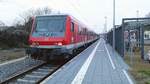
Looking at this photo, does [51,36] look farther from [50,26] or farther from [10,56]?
[10,56]

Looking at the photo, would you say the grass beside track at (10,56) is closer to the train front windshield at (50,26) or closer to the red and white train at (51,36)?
the red and white train at (51,36)

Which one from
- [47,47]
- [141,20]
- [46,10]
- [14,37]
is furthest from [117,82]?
[46,10]

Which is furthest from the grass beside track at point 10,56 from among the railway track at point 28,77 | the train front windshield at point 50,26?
the railway track at point 28,77

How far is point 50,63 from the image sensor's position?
64.9 feet

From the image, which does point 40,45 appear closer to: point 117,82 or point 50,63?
point 50,63

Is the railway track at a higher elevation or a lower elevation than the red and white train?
lower

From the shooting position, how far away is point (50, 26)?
18.7 m

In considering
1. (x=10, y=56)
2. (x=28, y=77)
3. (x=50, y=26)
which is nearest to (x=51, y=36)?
(x=50, y=26)

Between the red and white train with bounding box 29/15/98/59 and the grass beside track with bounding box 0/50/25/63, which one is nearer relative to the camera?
the red and white train with bounding box 29/15/98/59

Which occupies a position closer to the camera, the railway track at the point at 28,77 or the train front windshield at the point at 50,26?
the railway track at the point at 28,77

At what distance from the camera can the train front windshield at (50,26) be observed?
18.4 metres

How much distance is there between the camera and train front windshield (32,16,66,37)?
1836cm

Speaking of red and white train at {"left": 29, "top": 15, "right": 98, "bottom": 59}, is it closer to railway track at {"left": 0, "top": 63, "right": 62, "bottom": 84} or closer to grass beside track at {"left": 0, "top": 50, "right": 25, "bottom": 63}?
railway track at {"left": 0, "top": 63, "right": 62, "bottom": 84}

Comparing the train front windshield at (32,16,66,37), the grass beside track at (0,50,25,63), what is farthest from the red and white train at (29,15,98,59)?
the grass beside track at (0,50,25,63)
